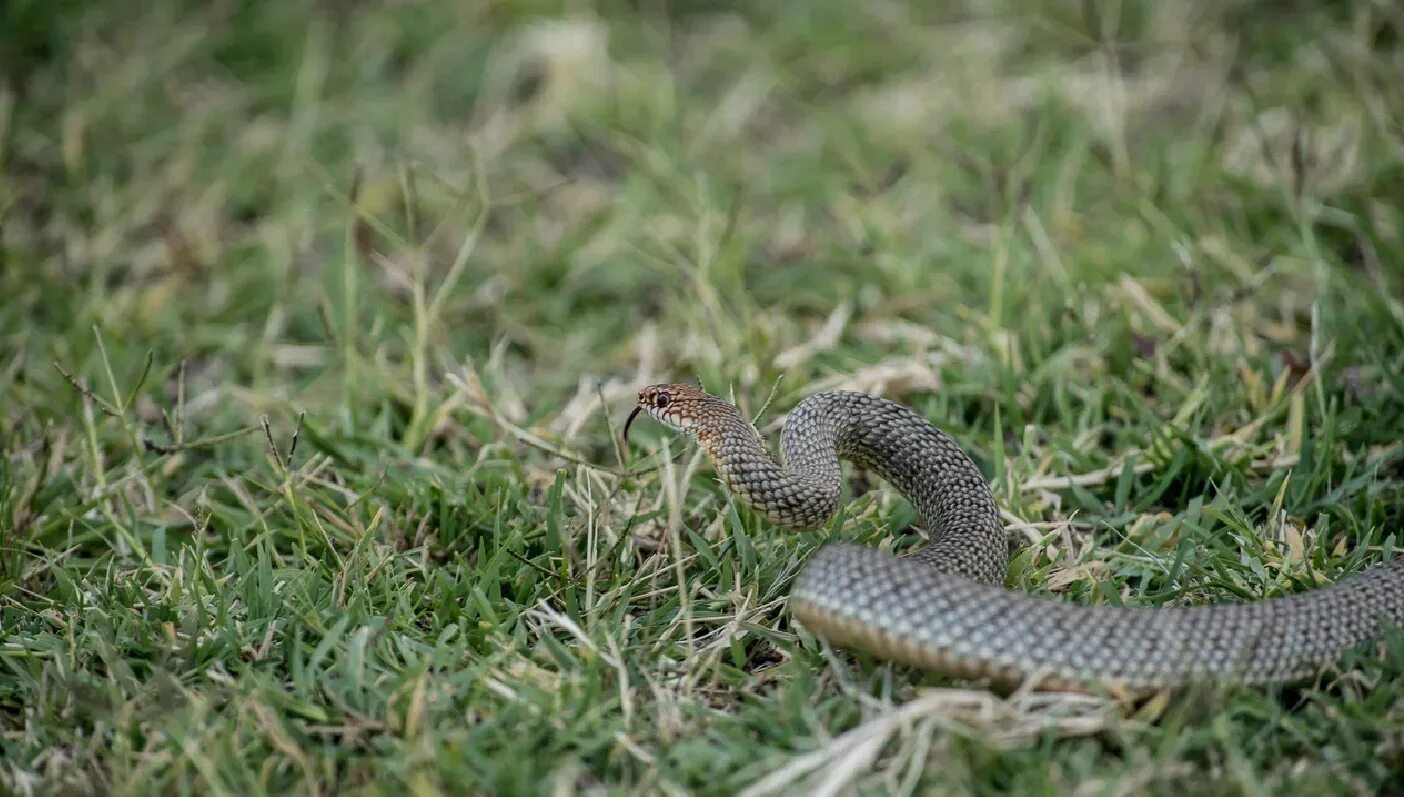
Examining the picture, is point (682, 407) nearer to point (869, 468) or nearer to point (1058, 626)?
point (869, 468)

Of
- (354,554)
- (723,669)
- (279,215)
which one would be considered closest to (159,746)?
(354,554)

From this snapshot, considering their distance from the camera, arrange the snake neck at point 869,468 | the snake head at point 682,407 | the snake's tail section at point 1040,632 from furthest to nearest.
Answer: the snake head at point 682,407 → the snake neck at point 869,468 → the snake's tail section at point 1040,632

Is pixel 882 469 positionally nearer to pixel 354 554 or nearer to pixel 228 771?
pixel 354 554

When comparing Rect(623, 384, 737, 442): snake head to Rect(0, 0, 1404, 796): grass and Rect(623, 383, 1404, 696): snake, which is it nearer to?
Rect(0, 0, 1404, 796): grass

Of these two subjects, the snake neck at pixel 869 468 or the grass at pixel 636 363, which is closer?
the grass at pixel 636 363

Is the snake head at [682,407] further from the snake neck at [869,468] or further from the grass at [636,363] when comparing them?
the grass at [636,363]

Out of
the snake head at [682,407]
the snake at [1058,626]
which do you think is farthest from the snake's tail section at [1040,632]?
the snake head at [682,407]
